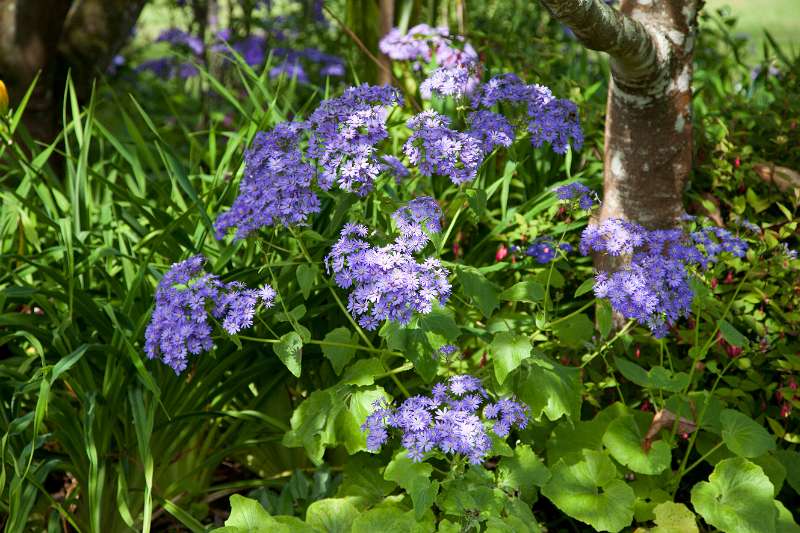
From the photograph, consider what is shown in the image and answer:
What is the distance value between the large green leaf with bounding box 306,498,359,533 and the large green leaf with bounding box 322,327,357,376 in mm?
314

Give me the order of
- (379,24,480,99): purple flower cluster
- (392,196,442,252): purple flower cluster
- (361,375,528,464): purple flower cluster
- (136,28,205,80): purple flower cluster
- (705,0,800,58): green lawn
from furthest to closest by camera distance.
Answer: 1. (705,0,800,58): green lawn
2. (136,28,205,80): purple flower cluster
3. (379,24,480,99): purple flower cluster
4. (392,196,442,252): purple flower cluster
5. (361,375,528,464): purple flower cluster

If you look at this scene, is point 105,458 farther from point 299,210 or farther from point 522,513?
point 522,513

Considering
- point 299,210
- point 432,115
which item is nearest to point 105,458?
point 299,210

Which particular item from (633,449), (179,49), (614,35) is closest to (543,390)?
(633,449)

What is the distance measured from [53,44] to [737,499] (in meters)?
3.34

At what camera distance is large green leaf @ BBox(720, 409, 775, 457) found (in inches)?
83.2

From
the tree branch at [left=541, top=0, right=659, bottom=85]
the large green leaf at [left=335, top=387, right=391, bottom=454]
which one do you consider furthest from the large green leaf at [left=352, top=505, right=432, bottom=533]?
the tree branch at [left=541, top=0, right=659, bottom=85]

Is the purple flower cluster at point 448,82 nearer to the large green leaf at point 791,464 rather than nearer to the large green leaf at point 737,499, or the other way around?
the large green leaf at point 737,499

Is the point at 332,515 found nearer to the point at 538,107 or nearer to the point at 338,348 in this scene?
the point at 338,348

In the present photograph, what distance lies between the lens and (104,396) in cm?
230

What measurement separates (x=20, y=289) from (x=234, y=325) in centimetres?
76

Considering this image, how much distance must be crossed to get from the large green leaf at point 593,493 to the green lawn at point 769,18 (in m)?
7.97

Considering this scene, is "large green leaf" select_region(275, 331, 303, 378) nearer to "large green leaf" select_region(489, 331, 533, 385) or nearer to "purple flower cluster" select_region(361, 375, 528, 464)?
"purple flower cluster" select_region(361, 375, 528, 464)

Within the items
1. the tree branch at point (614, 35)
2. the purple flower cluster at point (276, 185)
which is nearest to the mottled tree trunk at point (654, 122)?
the tree branch at point (614, 35)
